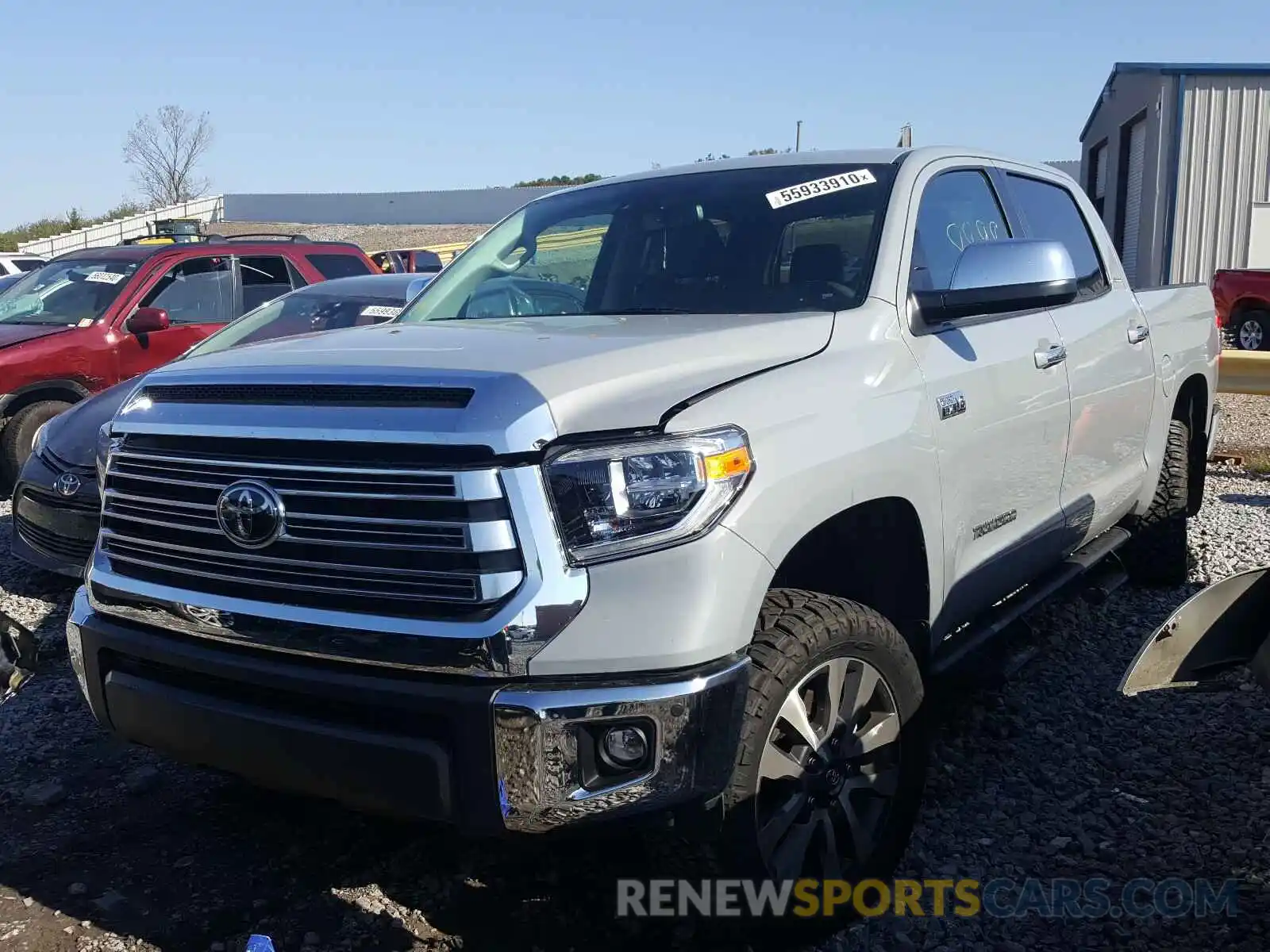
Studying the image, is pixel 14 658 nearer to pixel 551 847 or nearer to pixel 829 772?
pixel 551 847

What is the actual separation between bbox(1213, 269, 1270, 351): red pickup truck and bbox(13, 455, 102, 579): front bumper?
49.2 ft

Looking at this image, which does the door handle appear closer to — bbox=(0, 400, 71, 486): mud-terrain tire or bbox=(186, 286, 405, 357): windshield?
bbox=(186, 286, 405, 357): windshield

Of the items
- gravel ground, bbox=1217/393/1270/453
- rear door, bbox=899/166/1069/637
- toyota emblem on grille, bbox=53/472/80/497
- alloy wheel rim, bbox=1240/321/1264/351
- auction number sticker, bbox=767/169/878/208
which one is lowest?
gravel ground, bbox=1217/393/1270/453

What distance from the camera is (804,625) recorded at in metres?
2.55

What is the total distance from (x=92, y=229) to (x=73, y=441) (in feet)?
158

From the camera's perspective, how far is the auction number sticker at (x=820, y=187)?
3557 millimetres

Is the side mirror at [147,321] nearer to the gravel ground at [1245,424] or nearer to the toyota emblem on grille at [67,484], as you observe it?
the toyota emblem on grille at [67,484]

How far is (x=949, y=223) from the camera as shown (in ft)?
12.2

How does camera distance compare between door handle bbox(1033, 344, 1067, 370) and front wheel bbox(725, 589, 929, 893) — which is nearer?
front wheel bbox(725, 589, 929, 893)

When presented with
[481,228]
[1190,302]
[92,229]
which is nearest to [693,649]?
[1190,302]

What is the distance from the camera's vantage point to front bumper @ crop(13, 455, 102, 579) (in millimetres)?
5363

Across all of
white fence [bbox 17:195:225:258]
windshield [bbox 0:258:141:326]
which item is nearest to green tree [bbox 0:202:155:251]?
white fence [bbox 17:195:225:258]

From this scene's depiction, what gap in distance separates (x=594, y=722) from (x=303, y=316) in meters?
5.46

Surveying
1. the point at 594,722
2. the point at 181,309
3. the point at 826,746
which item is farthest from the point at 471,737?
the point at 181,309
